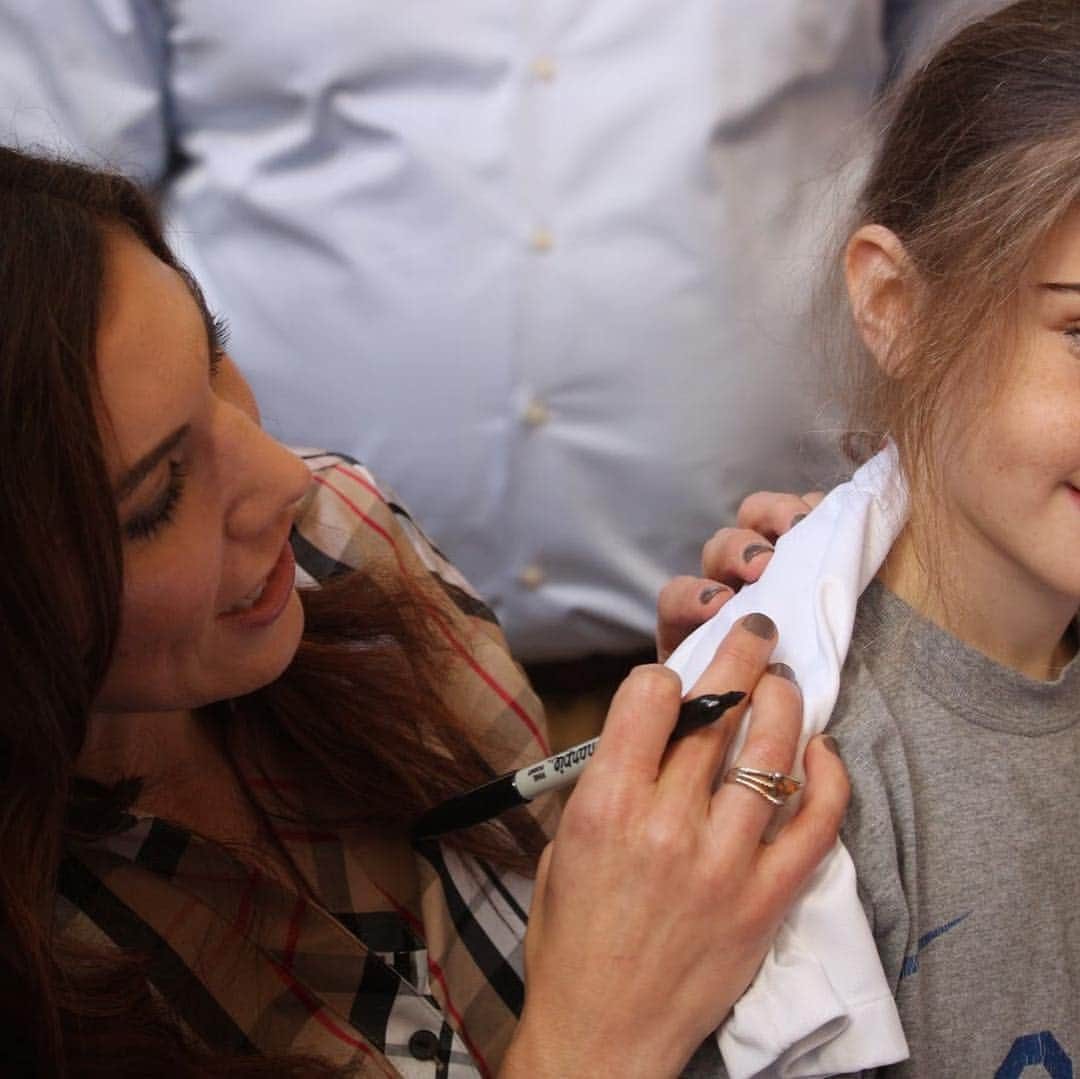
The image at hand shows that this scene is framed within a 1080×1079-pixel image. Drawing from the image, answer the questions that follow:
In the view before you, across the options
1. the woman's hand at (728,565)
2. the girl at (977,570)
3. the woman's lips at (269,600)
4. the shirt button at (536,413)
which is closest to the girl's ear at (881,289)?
the girl at (977,570)

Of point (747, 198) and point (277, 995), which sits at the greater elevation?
point (747, 198)

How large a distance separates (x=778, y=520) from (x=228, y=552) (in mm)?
377

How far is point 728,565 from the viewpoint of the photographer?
0.90 m

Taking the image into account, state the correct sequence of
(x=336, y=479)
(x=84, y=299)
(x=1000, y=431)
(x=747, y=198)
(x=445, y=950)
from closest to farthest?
(x=84, y=299) < (x=1000, y=431) < (x=445, y=950) < (x=336, y=479) < (x=747, y=198)

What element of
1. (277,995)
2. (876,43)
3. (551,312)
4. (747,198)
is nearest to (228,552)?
(277,995)

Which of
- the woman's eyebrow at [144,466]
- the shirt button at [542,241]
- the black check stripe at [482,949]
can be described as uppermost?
the woman's eyebrow at [144,466]

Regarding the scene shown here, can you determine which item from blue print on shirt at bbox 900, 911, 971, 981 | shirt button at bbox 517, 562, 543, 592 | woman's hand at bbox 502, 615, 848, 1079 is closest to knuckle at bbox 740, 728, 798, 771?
woman's hand at bbox 502, 615, 848, 1079

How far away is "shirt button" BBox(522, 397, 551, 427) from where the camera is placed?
1253mm

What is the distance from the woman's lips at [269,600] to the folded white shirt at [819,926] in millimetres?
221

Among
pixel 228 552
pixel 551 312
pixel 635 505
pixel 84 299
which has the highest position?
pixel 84 299

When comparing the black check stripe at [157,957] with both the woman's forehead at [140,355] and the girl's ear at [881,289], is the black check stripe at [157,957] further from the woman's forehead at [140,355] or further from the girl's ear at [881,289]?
the girl's ear at [881,289]

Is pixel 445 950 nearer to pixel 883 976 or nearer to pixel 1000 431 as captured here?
pixel 883 976

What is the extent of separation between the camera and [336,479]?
998 mm

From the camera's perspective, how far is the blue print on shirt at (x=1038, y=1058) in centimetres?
72
